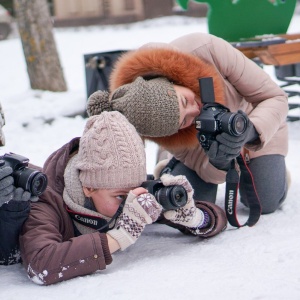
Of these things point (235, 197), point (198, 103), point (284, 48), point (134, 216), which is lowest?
point (284, 48)

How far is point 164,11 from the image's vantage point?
1570 centimetres

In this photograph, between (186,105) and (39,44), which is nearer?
(186,105)

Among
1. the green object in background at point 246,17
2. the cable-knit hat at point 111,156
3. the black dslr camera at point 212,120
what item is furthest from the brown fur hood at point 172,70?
the green object in background at point 246,17

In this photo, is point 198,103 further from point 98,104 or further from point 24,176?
point 24,176

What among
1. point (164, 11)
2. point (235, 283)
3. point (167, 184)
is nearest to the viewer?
point (235, 283)

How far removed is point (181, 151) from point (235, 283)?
3.58ft

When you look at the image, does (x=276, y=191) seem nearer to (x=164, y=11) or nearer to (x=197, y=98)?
(x=197, y=98)

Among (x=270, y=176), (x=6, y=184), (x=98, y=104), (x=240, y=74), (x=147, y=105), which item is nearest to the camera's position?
(x=6, y=184)

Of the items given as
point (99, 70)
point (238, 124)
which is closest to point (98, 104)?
point (238, 124)

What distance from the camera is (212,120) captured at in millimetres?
2309

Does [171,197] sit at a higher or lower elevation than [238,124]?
lower

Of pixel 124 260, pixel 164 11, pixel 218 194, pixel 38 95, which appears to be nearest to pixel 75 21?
pixel 164 11

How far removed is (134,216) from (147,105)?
49 centimetres

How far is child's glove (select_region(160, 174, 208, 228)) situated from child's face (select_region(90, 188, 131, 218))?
15 cm
